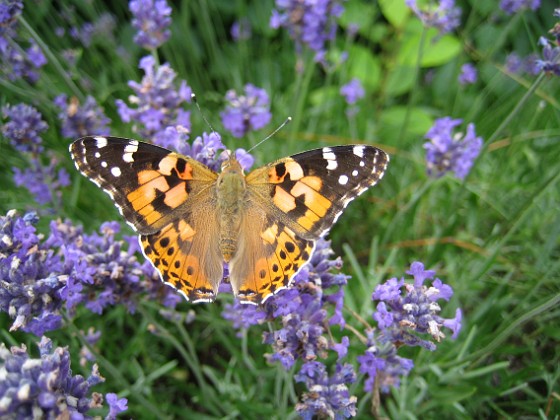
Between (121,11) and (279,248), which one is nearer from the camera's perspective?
(279,248)

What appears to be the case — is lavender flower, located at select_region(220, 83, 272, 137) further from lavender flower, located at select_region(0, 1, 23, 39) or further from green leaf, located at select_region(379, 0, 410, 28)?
green leaf, located at select_region(379, 0, 410, 28)

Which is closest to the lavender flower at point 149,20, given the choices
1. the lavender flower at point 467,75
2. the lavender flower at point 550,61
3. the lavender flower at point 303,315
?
the lavender flower at point 303,315

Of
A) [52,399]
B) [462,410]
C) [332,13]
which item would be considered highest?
[332,13]

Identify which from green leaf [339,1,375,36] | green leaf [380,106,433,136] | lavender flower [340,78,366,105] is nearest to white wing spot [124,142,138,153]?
lavender flower [340,78,366,105]

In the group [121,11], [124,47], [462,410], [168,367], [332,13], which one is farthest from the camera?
[121,11]

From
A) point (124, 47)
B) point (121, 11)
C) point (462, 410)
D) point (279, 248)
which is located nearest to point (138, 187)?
point (279, 248)

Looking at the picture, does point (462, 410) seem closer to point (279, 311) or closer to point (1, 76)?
point (279, 311)

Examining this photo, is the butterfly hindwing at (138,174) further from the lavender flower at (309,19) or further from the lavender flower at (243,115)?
the lavender flower at (309,19)
